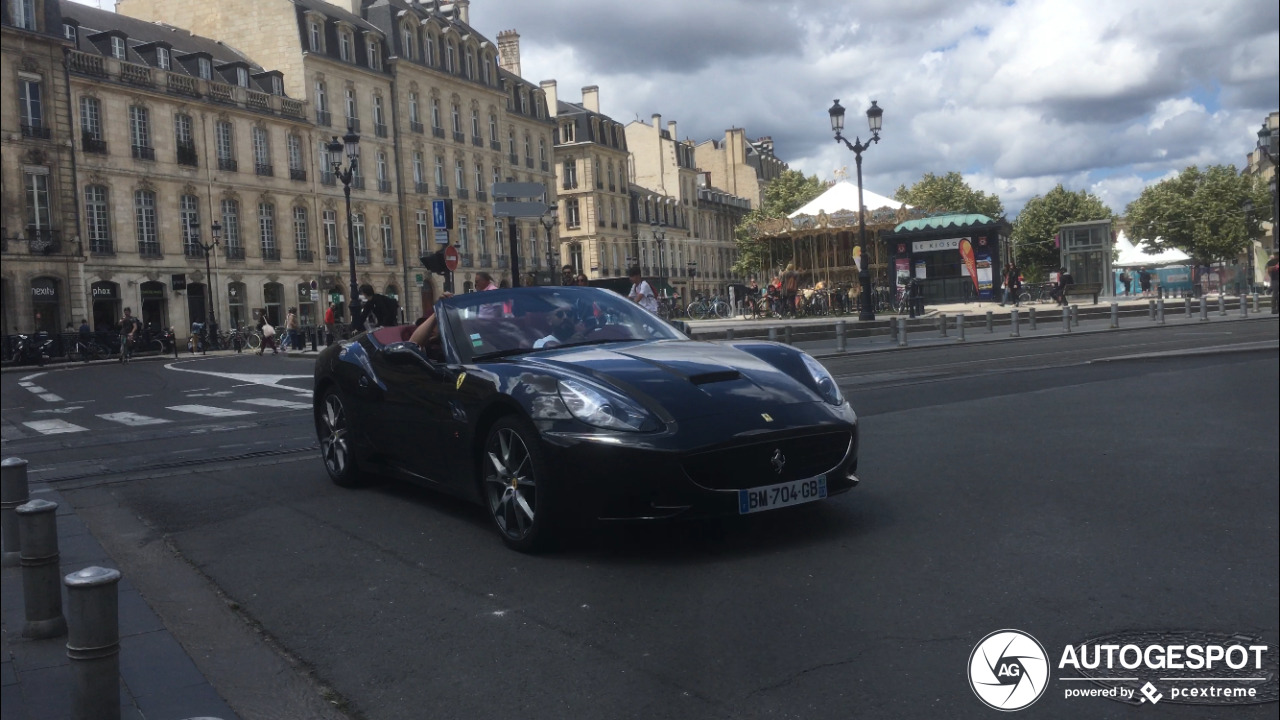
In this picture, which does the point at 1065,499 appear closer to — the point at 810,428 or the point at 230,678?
the point at 810,428

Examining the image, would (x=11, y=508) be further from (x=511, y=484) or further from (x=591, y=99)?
(x=591, y=99)

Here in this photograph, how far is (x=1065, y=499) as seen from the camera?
527 cm

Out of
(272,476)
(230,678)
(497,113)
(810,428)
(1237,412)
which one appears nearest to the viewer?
(1237,412)

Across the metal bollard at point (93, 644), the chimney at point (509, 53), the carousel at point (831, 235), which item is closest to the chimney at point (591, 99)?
the chimney at point (509, 53)

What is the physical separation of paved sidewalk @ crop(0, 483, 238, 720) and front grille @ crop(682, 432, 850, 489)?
2110mm

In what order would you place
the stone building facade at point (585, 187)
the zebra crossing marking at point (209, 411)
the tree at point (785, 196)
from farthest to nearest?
1. the tree at point (785, 196)
2. the stone building facade at point (585, 187)
3. the zebra crossing marking at point (209, 411)

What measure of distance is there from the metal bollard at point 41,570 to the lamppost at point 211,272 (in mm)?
45231

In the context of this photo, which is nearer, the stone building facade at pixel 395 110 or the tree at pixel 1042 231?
the stone building facade at pixel 395 110

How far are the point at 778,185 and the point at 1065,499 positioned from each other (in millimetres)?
91905

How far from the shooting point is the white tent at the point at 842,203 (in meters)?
45.3

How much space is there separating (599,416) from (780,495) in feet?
2.93

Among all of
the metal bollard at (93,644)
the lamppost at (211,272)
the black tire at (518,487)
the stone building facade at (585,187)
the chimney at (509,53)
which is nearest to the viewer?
the metal bollard at (93,644)

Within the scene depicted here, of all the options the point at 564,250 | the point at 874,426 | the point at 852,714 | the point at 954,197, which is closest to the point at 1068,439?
the point at 874,426

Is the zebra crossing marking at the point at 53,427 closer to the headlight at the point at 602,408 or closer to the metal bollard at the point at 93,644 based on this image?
the headlight at the point at 602,408
